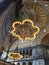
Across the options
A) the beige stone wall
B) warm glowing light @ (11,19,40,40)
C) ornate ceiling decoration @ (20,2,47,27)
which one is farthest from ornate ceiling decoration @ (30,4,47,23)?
warm glowing light @ (11,19,40,40)

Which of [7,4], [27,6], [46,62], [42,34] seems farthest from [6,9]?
[46,62]

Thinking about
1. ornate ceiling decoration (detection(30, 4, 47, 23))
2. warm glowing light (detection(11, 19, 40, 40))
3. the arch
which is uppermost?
warm glowing light (detection(11, 19, 40, 40))

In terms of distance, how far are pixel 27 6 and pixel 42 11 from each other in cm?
121

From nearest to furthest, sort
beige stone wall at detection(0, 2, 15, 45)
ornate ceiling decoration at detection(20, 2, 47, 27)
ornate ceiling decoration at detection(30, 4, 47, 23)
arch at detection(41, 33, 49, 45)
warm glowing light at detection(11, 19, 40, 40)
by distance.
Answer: warm glowing light at detection(11, 19, 40, 40) → beige stone wall at detection(0, 2, 15, 45) → ornate ceiling decoration at detection(20, 2, 47, 27) → ornate ceiling decoration at detection(30, 4, 47, 23) → arch at detection(41, 33, 49, 45)

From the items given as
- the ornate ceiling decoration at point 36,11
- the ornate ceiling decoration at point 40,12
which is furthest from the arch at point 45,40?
the ornate ceiling decoration at point 40,12

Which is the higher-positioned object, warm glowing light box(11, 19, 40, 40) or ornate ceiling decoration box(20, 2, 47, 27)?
warm glowing light box(11, 19, 40, 40)

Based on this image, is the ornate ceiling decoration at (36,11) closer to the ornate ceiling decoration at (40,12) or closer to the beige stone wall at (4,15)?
the ornate ceiling decoration at (40,12)

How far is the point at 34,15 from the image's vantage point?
50.2 feet

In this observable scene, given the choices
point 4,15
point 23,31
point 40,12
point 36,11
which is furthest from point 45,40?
point 23,31

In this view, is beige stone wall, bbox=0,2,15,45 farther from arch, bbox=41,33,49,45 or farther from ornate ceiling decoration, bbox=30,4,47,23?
arch, bbox=41,33,49,45

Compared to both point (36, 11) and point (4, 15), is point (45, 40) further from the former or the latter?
point (4, 15)

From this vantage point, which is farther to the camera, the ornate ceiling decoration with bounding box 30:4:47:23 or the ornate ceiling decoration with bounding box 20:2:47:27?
the ornate ceiling decoration with bounding box 30:4:47:23

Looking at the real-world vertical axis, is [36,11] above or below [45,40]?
above

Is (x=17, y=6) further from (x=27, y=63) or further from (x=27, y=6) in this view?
(x=27, y=63)
